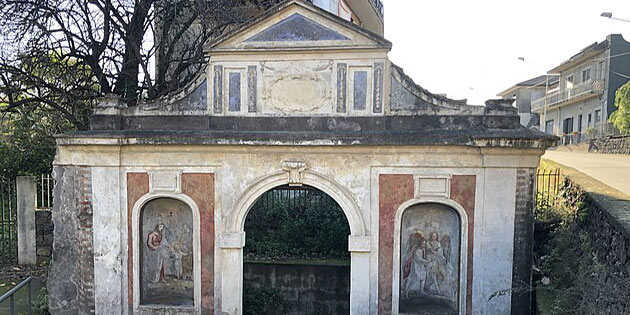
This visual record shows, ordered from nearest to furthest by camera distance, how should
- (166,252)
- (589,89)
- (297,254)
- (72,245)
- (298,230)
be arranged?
(72,245) → (166,252) → (297,254) → (298,230) → (589,89)

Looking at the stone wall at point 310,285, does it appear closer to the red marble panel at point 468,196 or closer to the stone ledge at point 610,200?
the red marble panel at point 468,196

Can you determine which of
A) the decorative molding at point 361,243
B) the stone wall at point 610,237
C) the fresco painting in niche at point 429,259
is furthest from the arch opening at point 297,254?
the stone wall at point 610,237

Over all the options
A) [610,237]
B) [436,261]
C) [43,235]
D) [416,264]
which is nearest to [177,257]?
[416,264]

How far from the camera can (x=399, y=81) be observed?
279 inches

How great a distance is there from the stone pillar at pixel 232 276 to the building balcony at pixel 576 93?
27.8 m

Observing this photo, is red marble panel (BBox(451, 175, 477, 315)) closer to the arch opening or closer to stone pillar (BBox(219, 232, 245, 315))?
the arch opening

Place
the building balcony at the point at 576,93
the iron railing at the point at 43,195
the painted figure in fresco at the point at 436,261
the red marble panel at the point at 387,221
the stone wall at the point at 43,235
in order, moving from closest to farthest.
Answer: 1. the red marble panel at the point at 387,221
2. the painted figure in fresco at the point at 436,261
3. the stone wall at the point at 43,235
4. the iron railing at the point at 43,195
5. the building balcony at the point at 576,93

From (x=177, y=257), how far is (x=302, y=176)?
Result: 2830mm

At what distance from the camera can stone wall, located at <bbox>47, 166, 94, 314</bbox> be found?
25.2 ft

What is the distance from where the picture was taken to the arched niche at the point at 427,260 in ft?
23.9

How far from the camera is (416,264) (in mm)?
7445

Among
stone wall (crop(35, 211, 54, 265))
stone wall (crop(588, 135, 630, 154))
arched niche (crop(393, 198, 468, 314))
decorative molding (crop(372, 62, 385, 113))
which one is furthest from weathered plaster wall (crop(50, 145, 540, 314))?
stone wall (crop(588, 135, 630, 154))

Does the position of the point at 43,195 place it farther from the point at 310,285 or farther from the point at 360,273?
the point at 360,273

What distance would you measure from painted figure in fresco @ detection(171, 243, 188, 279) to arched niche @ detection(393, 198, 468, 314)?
152 inches
